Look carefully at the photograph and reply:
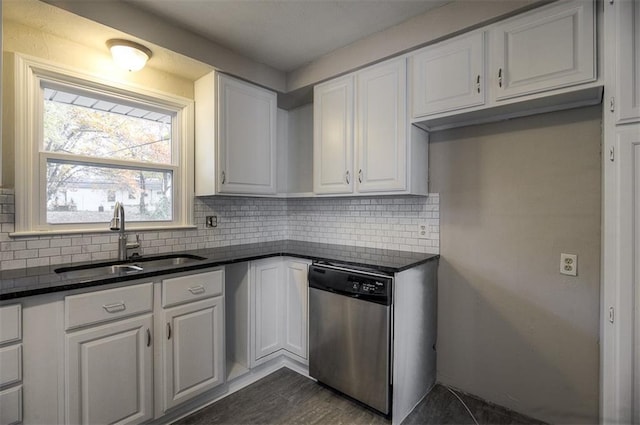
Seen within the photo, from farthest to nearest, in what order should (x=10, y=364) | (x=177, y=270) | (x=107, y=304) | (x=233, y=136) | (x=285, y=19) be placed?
(x=233, y=136) → (x=285, y=19) → (x=177, y=270) → (x=107, y=304) → (x=10, y=364)

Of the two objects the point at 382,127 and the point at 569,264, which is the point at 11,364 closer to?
the point at 382,127

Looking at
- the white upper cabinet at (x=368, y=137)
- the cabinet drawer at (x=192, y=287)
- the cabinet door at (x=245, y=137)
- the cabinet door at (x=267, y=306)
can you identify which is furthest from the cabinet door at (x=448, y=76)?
the cabinet drawer at (x=192, y=287)

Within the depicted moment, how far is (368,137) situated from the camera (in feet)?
7.75

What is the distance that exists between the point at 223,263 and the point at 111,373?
822mm

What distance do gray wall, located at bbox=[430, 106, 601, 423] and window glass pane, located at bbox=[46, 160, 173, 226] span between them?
2122 mm

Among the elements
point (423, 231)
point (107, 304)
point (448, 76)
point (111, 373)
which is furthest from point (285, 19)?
point (111, 373)

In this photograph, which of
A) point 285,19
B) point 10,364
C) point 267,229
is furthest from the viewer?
point 267,229

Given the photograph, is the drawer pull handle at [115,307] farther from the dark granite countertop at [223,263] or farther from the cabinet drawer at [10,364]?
the cabinet drawer at [10,364]

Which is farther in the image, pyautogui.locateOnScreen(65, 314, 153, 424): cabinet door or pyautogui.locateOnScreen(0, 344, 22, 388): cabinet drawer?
pyautogui.locateOnScreen(65, 314, 153, 424): cabinet door

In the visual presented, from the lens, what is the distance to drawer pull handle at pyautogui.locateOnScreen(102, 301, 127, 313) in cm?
161

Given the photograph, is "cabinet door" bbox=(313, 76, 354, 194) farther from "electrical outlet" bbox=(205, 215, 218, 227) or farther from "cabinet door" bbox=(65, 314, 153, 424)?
"cabinet door" bbox=(65, 314, 153, 424)

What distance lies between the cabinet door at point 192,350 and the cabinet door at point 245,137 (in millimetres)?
939

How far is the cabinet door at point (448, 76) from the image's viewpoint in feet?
6.11

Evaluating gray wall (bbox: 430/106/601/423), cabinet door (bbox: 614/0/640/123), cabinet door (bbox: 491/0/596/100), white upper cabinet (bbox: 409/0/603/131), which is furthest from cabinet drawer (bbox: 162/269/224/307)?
cabinet door (bbox: 614/0/640/123)
